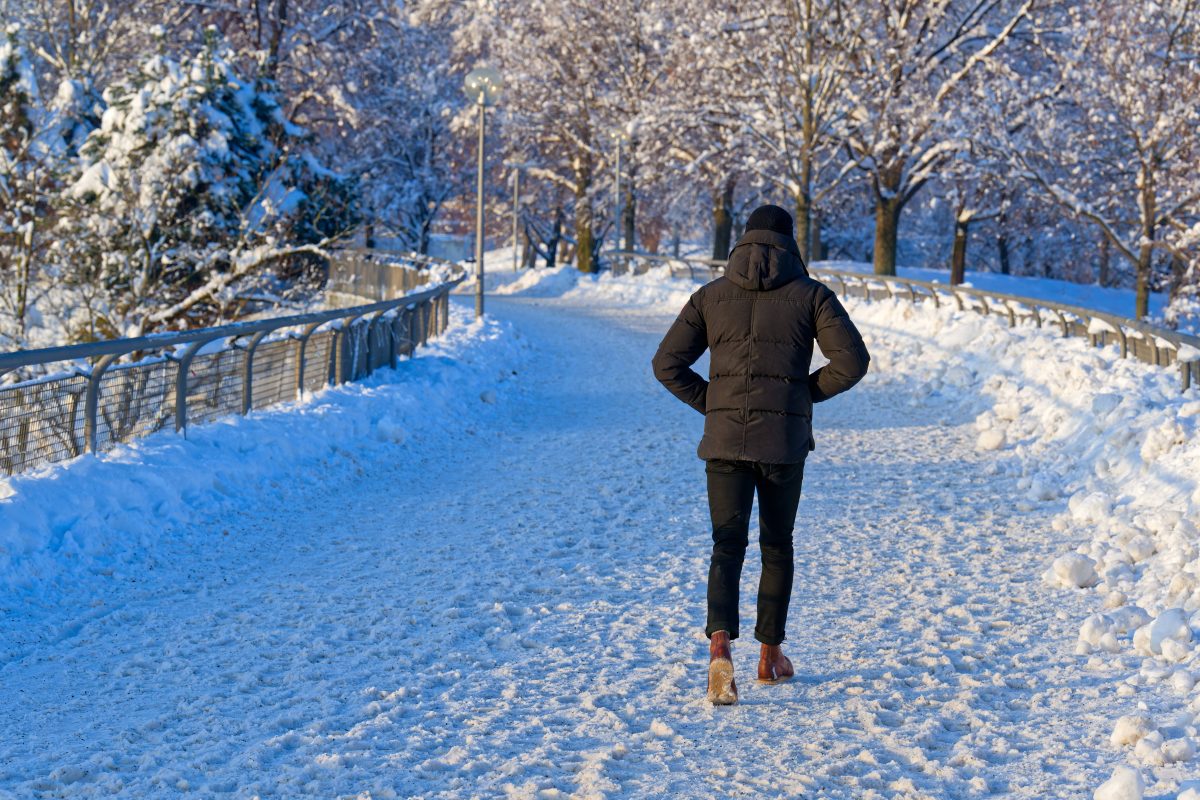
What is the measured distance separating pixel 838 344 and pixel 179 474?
534 centimetres

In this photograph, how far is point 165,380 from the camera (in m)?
10.0

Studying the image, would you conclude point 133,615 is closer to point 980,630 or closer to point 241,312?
point 980,630

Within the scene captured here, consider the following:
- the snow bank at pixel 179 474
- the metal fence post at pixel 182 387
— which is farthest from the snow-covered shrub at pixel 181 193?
the metal fence post at pixel 182 387

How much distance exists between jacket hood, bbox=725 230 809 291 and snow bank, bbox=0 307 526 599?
4.01 metres

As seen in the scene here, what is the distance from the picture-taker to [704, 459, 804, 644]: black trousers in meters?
5.59

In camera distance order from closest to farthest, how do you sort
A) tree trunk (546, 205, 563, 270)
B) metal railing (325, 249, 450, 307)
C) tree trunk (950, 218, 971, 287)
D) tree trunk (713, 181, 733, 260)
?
metal railing (325, 249, 450, 307)
tree trunk (950, 218, 971, 287)
tree trunk (713, 181, 733, 260)
tree trunk (546, 205, 563, 270)

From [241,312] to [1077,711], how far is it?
2157cm

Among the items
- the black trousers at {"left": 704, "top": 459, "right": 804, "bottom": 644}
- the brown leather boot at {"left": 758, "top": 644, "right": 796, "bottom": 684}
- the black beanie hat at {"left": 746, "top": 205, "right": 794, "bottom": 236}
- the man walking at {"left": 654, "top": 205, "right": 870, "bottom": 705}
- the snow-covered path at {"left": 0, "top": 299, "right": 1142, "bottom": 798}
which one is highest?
the black beanie hat at {"left": 746, "top": 205, "right": 794, "bottom": 236}

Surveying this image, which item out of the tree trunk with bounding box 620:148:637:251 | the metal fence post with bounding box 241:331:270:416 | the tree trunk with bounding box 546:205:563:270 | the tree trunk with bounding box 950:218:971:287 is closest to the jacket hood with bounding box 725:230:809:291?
the metal fence post with bounding box 241:331:270:416

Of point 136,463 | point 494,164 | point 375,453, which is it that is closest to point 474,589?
point 136,463

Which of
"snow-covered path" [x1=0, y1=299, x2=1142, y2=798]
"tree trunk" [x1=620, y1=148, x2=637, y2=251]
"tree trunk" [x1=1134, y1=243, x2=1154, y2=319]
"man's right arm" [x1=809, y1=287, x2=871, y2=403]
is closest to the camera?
"snow-covered path" [x1=0, y1=299, x2=1142, y2=798]

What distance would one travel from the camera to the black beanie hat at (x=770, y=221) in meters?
5.48

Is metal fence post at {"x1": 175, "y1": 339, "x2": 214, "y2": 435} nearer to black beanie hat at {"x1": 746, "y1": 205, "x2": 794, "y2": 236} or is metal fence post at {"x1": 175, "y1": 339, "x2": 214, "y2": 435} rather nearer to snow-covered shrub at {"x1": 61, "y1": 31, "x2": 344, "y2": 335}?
black beanie hat at {"x1": 746, "y1": 205, "x2": 794, "y2": 236}

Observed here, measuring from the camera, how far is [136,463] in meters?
8.99
